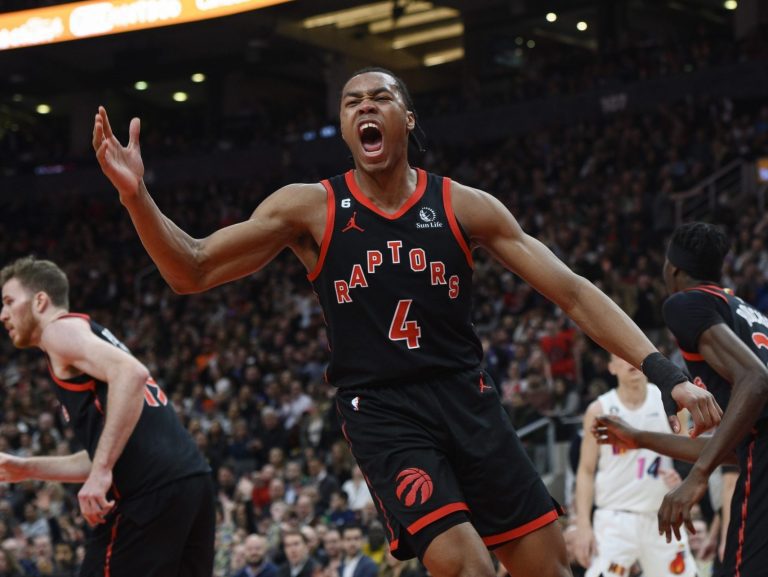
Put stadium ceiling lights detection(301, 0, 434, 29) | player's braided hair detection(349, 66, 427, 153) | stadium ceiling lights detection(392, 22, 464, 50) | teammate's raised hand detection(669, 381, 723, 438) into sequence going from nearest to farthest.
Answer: teammate's raised hand detection(669, 381, 723, 438), player's braided hair detection(349, 66, 427, 153), stadium ceiling lights detection(301, 0, 434, 29), stadium ceiling lights detection(392, 22, 464, 50)

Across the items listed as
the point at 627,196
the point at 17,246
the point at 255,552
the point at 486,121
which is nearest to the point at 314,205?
the point at 255,552

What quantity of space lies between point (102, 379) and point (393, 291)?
1.56 metres

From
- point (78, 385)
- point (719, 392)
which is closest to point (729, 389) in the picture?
point (719, 392)

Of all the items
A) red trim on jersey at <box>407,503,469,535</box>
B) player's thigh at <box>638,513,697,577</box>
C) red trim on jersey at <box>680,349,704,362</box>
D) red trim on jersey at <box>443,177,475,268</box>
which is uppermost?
red trim on jersey at <box>443,177,475,268</box>

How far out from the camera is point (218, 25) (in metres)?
26.2

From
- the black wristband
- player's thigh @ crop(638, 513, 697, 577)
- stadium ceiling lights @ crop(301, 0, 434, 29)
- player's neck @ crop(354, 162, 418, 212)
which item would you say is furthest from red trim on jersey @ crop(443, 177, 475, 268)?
stadium ceiling lights @ crop(301, 0, 434, 29)

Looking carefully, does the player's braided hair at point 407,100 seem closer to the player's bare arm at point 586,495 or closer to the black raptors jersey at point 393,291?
the black raptors jersey at point 393,291

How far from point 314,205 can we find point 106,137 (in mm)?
823

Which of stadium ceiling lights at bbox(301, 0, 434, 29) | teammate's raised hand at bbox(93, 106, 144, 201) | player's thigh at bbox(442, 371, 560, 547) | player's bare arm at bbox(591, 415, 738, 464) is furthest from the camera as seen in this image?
stadium ceiling lights at bbox(301, 0, 434, 29)

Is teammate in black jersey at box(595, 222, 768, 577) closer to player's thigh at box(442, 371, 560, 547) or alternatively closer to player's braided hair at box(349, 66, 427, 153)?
player's thigh at box(442, 371, 560, 547)

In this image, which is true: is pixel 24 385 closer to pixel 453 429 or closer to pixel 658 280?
pixel 658 280

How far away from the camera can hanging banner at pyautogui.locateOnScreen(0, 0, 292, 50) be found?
20969 mm

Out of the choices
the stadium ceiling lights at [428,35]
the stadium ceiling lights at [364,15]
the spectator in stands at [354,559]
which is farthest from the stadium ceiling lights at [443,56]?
the spectator in stands at [354,559]

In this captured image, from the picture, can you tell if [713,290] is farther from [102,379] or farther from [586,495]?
[586,495]
